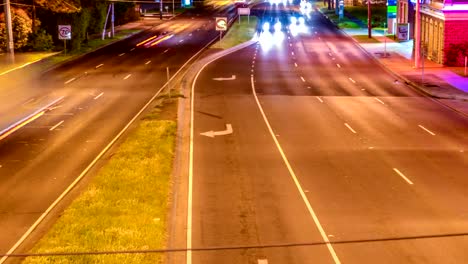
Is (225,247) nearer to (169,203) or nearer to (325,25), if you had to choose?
(169,203)

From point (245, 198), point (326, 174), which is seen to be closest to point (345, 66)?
point (326, 174)

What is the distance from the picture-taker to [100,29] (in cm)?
7525

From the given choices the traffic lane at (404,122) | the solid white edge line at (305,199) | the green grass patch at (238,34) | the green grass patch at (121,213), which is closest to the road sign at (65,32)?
the green grass patch at (238,34)

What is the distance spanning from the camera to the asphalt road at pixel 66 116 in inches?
743

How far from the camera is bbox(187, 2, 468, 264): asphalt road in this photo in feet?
48.0

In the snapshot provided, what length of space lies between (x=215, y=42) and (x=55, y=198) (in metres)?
52.0

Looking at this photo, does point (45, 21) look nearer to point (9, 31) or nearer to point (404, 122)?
point (9, 31)

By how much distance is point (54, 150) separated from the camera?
24797mm

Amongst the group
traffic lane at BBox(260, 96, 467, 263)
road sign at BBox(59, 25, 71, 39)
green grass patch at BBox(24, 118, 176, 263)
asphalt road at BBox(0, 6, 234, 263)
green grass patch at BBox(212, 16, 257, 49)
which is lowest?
traffic lane at BBox(260, 96, 467, 263)

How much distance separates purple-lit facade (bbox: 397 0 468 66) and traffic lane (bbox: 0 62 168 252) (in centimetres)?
2193

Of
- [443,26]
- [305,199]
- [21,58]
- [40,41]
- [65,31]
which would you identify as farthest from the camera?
[40,41]

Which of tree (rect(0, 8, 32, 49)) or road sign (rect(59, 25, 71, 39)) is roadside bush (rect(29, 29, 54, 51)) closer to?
tree (rect(0, 8, 32, 49))

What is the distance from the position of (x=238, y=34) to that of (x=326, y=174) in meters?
56.1

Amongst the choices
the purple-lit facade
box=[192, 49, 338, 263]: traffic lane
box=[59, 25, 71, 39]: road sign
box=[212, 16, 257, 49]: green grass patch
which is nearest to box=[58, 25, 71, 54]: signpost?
box=[59, 25, 71, 39]: road sign
